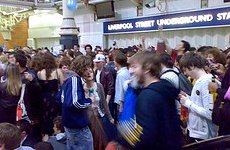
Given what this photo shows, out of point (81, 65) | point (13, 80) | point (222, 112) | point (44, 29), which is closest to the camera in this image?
point (222, 112)

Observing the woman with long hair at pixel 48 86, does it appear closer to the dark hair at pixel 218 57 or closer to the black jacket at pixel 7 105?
the black jacket at pixel 7 105

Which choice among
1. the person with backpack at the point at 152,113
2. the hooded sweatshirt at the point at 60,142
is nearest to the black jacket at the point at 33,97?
the hooded sweatshirt at the point at 60,142

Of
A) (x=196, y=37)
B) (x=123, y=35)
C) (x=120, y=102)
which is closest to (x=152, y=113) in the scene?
(x=120, y=102)

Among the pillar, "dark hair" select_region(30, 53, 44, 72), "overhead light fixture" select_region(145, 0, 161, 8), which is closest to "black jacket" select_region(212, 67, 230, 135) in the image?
"dark hair" select_region(30, 53, 44, 72)

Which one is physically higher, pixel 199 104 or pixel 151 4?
pixel 151 4

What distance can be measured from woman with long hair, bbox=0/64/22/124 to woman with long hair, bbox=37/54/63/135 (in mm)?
422

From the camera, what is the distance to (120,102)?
13.6 feet

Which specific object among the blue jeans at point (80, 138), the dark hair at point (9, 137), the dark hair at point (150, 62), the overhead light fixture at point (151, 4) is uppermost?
the overhead light fixture at point (151, 4)

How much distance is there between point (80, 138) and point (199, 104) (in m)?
1.12

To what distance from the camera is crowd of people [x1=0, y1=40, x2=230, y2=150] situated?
5.08ft

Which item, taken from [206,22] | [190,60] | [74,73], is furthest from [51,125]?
[206,22]

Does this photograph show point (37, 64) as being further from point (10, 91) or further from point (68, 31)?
point (68, 31)

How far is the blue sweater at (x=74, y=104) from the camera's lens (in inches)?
100

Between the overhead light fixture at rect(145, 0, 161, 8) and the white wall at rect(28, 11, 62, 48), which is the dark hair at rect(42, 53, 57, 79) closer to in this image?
the overhead light fixture at rect(145, 0, 161, 8)
